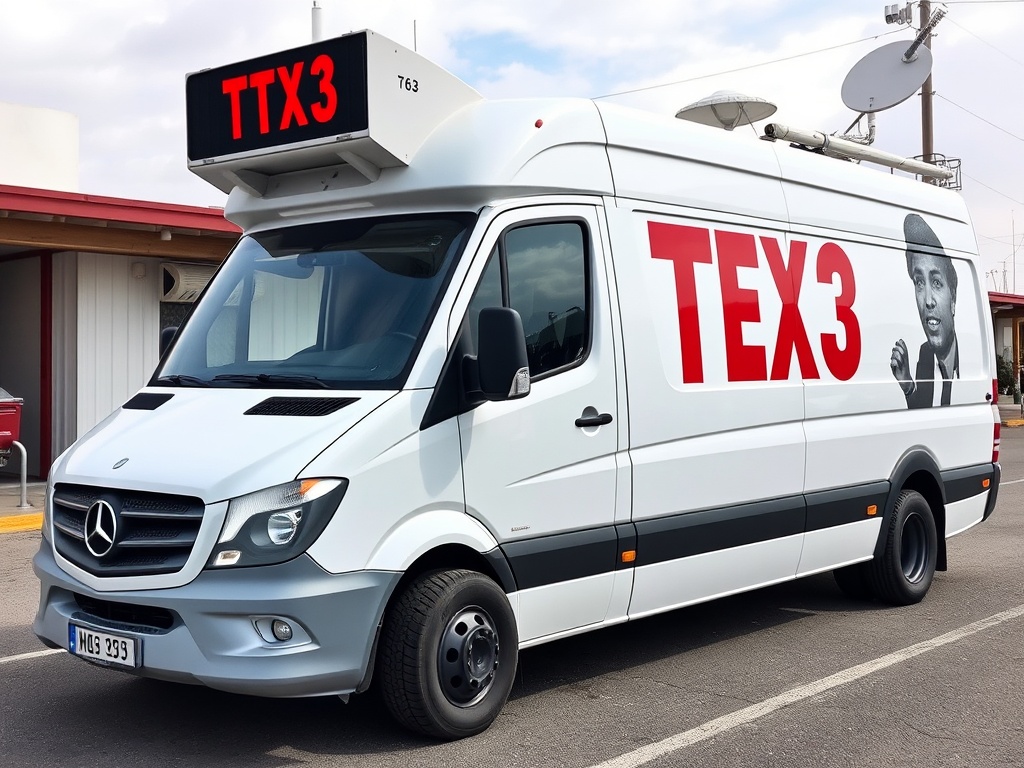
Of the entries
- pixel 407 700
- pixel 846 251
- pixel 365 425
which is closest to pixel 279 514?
pixel 365 425

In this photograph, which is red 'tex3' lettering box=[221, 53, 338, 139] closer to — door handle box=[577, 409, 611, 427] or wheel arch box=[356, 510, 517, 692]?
door handle box=[577, 409, 611, 427]

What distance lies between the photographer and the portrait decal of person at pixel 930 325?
7.83 metres

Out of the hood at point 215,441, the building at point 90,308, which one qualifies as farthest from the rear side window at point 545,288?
the building at point 90,308

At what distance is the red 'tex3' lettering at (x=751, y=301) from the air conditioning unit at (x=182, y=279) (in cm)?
1045

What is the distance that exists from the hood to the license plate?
59 centimetres

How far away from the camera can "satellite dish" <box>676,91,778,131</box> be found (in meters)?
7.85

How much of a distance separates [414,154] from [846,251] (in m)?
3.32

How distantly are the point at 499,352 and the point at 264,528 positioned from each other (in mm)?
1149

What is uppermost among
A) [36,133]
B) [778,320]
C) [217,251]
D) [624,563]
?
[36,133]

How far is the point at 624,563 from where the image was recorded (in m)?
5.57

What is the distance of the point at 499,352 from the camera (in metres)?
4.71

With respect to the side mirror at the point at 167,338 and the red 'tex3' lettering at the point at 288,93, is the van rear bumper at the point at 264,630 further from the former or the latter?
the red 'tex3' lettering at the point at 288,93

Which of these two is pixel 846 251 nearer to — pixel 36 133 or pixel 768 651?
pixel 768 651

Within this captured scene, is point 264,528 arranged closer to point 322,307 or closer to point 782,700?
point 322,307
